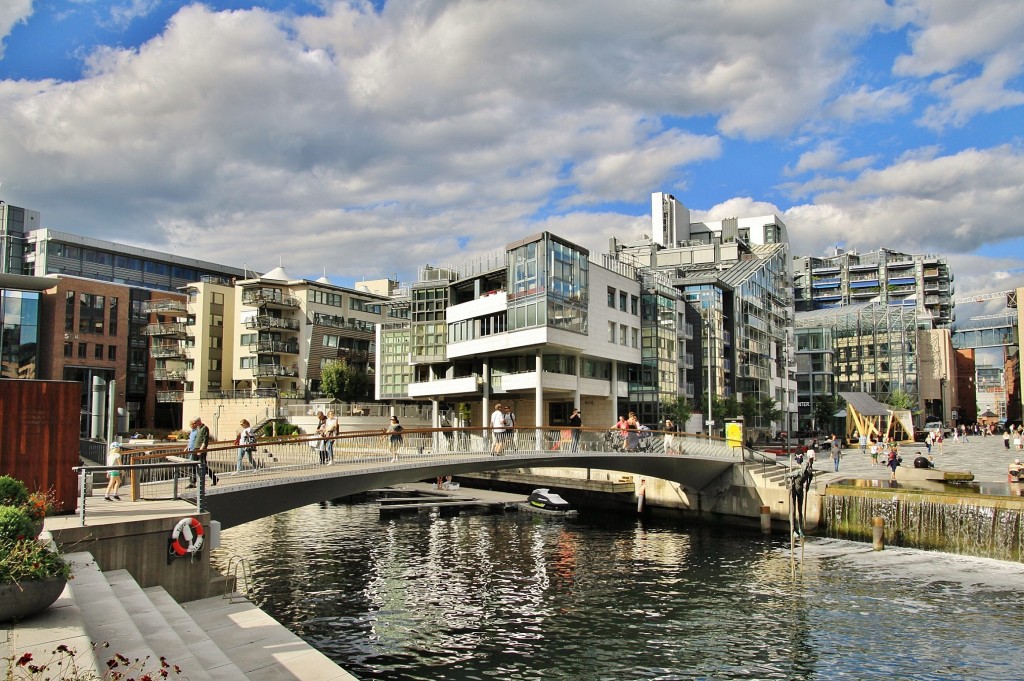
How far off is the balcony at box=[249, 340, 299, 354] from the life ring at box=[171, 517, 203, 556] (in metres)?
72.7

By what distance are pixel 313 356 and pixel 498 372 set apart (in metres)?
29.7

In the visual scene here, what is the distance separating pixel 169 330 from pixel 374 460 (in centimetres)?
7199

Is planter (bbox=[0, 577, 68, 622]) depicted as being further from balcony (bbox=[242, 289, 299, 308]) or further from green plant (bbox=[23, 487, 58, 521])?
balcony (bbox=[242, 289, 299, 308])

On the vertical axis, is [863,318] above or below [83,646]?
above

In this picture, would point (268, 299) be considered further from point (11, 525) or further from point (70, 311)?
point (11, 525)

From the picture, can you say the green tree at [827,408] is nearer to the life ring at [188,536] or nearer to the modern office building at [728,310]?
the modern office building at [728,310]

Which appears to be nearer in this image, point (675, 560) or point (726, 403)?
point (675, 560)

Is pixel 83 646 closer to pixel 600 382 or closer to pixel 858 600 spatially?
pixel 858 600

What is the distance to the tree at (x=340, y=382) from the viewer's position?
80.0m

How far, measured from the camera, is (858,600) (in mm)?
24859

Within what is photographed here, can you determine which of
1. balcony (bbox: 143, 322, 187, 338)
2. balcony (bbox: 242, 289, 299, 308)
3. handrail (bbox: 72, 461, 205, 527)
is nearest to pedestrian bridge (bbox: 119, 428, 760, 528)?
handrail (bbox: 72, 461, 205, 527)

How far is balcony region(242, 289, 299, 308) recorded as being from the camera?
85.3m

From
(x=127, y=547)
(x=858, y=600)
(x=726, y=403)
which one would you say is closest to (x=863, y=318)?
(x=726, y=403)

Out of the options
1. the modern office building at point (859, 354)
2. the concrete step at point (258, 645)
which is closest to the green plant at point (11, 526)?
the concrete step at point (258, 645)
